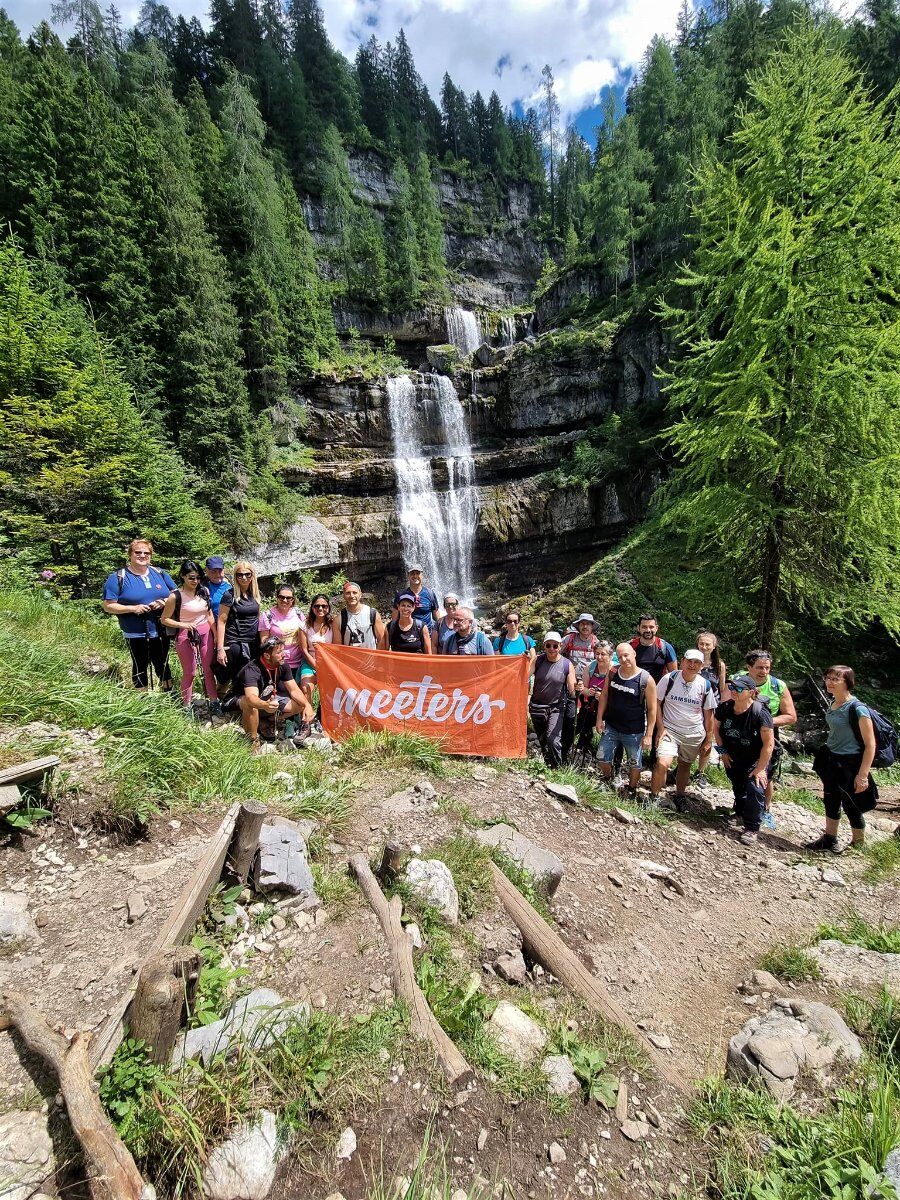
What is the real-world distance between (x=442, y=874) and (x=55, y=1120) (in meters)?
2.16

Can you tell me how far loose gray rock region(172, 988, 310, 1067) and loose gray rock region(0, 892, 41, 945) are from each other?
120 centimetres

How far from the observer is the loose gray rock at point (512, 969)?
3.01m

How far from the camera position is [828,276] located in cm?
634

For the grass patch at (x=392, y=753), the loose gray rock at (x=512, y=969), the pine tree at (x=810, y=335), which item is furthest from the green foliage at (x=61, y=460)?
the pine tree at (x=810, y=335)

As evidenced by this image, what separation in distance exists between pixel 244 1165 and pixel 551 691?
15.3 ft

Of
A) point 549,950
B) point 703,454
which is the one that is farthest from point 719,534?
point 549,950

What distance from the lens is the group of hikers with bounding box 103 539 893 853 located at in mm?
5051

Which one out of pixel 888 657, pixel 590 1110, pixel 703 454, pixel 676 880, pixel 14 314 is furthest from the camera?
pixel 14 314

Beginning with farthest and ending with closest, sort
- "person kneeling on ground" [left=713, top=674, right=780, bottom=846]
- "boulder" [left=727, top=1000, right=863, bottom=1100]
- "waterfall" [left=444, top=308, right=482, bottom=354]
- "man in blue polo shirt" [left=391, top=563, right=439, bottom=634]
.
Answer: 1. "waterfall" [left=444, top=308, right=482, bottom=354]
2. "man in blue polo shirt" [left=391, top=563, right=439, bottom=634]
3. "person kneeling on ground" [left=713, top=674, right=780, bottom=846]
4. "boulder" [left=727, top=1000, right=863, bottom=1100]

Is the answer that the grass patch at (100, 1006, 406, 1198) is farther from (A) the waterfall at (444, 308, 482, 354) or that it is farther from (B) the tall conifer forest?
(A) the waterfall at (444, 308, 482, 354)

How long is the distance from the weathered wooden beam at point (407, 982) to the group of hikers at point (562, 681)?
2.77m

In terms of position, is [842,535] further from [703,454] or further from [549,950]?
[549,950]

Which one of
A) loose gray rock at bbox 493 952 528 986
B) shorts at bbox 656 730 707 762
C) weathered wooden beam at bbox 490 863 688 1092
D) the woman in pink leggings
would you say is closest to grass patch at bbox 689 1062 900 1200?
weathered wooden beam at bbox 490 863 688 1092

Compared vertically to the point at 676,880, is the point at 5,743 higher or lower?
higher
